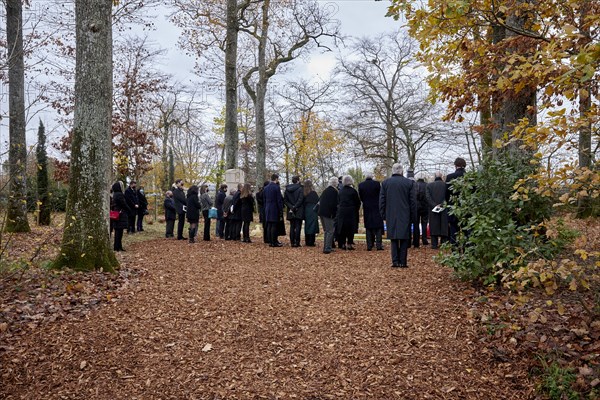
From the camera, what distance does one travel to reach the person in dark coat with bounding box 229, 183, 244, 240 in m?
13.0

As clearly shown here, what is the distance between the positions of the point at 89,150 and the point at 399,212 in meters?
5.48

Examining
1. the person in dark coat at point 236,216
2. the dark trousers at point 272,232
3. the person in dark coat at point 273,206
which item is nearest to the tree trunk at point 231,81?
the person in dark coat at point 236,216

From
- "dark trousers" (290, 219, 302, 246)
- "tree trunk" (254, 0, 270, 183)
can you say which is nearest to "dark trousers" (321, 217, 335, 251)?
"dark trousers" (290, 219, 302, 246)

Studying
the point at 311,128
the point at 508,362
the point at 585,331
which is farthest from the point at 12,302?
the point at 311,128

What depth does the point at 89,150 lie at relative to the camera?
6676mm

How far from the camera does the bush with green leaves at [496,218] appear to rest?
548 centimetres

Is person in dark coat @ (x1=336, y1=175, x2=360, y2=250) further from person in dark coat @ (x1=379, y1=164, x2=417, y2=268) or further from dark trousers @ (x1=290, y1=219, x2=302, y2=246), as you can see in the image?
person in dark coat @ (x1=379, y1=164, x2=417, y2=268)

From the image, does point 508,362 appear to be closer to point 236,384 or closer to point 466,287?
point 466,287

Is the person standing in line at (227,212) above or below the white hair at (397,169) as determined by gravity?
below

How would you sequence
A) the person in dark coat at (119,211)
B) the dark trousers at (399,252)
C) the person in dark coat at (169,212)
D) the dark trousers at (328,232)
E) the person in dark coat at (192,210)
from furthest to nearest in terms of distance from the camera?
1. the person in dark coat at (169,212)
2. the person in dark coat at (192,210)
3. the dark trousers at (328,232)
4. the person in dark coat at (119,211)
5. the dark trousers at (399,252)

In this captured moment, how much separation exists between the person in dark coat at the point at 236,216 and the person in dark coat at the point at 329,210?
341cm

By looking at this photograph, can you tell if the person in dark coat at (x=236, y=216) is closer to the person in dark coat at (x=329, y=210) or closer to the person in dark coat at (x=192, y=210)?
the person in dark coat at (x=192, y=210)

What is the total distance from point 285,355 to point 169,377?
1.14 meters

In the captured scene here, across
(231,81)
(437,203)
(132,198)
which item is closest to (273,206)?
(437,203)
